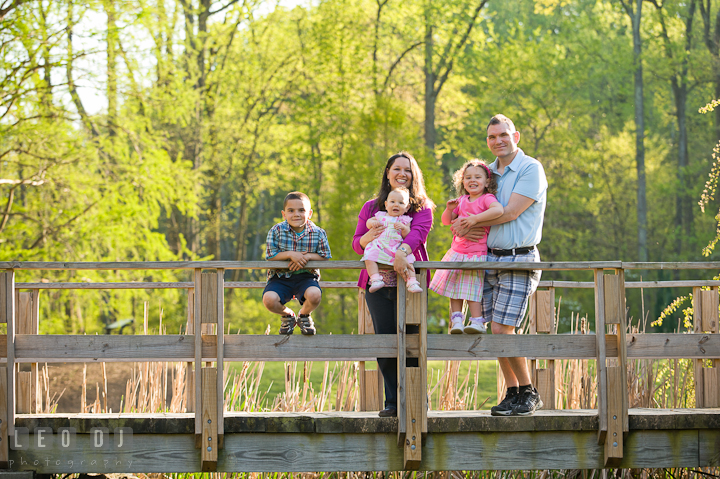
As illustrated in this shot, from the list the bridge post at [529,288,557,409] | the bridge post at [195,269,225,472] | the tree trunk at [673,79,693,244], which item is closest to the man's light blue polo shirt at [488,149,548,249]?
the bridge post at [529,288,557,409]

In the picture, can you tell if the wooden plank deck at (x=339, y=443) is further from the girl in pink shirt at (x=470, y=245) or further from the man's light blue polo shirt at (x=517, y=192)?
the man's light blue polo shirt at (x=517, y=192)

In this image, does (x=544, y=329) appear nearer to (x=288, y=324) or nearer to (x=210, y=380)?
(x=288, y=324)

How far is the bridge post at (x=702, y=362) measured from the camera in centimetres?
558

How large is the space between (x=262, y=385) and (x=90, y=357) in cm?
883

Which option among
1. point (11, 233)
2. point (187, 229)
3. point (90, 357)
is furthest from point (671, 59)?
point (90, 357)

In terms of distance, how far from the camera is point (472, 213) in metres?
4.43

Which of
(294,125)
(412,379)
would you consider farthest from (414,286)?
(294,125)

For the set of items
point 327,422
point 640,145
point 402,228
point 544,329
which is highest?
point 640,145

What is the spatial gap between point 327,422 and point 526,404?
1.22m

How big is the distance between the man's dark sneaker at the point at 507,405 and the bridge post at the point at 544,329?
0.95 meters

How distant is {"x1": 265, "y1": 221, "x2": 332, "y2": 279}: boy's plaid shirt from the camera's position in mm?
4691

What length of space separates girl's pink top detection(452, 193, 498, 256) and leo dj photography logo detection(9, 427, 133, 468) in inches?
89.4

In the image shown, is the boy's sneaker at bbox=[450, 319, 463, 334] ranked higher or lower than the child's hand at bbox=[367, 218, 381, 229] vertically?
lower

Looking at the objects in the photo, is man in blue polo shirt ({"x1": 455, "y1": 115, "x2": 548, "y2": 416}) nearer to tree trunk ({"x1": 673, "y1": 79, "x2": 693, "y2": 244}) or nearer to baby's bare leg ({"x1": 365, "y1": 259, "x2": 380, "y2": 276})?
baby's bare leg ({"x1": 365, "y1": 259, "x2": 380, "y2": 276})
